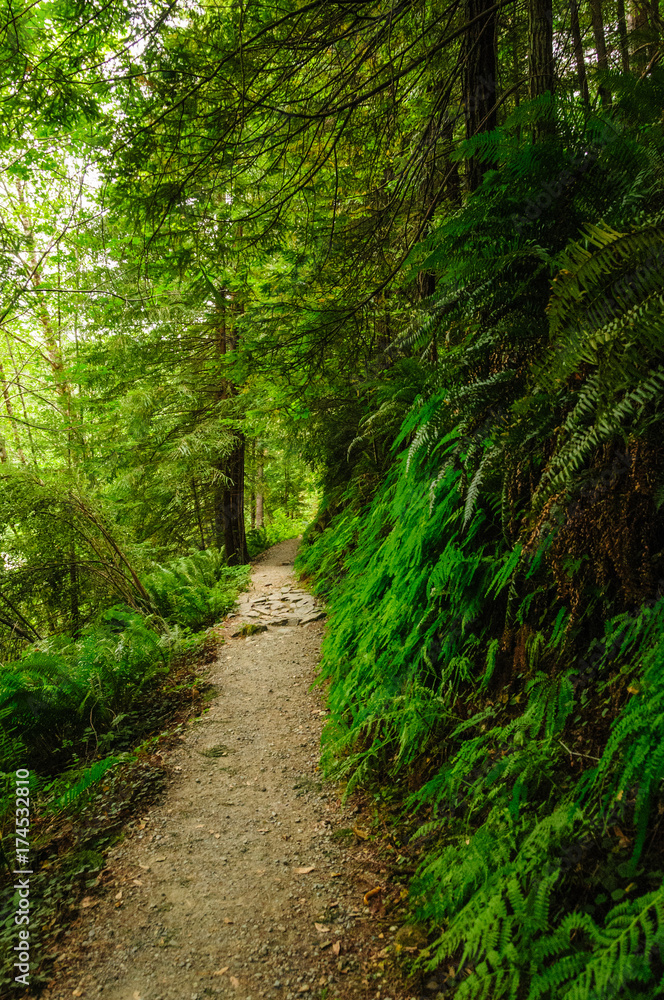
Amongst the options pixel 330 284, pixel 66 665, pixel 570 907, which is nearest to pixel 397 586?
pixel 570 907

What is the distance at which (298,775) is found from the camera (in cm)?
376

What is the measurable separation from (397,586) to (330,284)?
2.78m

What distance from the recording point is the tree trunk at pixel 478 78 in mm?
3371

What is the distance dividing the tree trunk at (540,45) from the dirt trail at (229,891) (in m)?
4.52

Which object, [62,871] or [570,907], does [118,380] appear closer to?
[62,871]

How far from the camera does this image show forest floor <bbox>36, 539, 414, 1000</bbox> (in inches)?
89.3

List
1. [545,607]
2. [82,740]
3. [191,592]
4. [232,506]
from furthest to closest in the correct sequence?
[232,506] < [191,592] < [82,740] < [545,607]

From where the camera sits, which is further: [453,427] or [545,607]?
[453,427]

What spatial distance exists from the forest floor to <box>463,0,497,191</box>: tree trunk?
4.38 meters

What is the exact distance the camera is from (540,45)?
2.79 m

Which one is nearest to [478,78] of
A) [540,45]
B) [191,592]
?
[540,45]

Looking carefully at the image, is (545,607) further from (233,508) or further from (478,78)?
(233,508)

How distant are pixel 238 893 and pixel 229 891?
58mm

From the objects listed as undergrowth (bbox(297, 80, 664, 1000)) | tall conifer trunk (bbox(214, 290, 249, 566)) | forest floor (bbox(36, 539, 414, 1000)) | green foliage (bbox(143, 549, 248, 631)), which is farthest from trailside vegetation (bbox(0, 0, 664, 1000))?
tall conifer trunk (bbox(214, 290, 249, 566))
